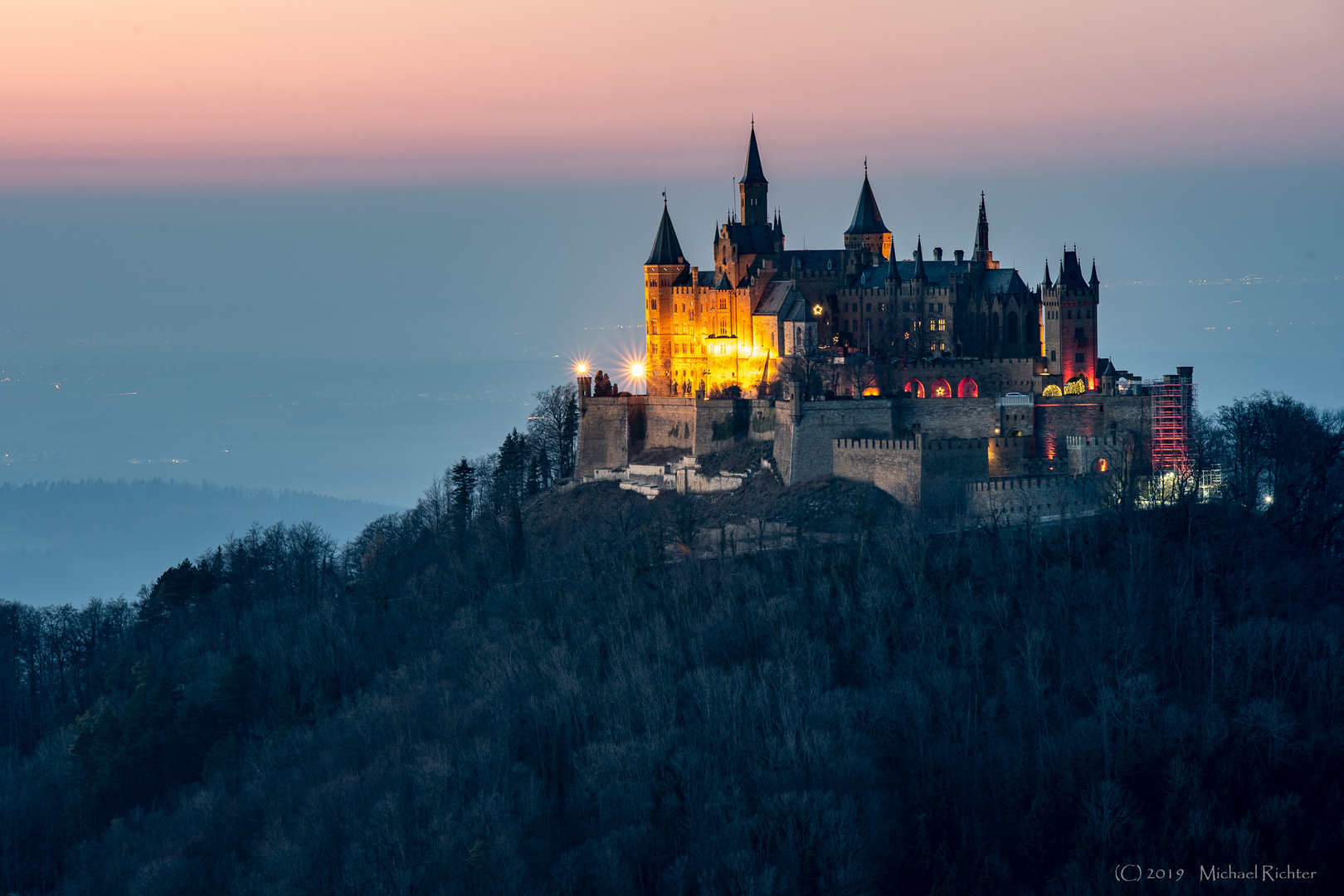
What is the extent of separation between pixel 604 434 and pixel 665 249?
13.2 m

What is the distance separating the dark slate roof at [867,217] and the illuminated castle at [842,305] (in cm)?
6

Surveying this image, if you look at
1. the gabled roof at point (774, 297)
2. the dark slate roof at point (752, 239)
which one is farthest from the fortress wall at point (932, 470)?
the dark slate roof at point (752, 239)

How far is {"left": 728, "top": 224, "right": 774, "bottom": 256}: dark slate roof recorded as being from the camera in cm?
8406

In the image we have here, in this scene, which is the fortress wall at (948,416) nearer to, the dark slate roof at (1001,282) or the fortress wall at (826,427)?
the fortress wall at (826,427)

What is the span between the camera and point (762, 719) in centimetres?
4591

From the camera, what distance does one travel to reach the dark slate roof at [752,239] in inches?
3310

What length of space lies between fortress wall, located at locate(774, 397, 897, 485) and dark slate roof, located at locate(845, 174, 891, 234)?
1996 centimetres

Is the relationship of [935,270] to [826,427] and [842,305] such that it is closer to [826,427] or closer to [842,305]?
[842,305]

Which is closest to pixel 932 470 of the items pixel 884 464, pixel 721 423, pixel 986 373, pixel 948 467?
pixel 948 467

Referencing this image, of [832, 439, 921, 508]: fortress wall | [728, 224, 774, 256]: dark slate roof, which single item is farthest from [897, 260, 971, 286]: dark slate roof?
[832, 439, 921, 508]: fortress wall

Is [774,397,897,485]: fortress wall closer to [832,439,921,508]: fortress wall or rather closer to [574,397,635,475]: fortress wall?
[832,439,921,508]: fortress wall

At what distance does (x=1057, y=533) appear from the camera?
55250mm

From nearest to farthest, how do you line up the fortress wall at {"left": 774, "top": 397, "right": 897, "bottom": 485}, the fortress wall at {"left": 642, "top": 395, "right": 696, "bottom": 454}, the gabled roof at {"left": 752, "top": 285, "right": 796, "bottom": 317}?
the fortress wall at {"left": 774, "top": 397, "right": 897, "bottom": 485} → the fortress wall at {"left": 642, "top": 395, "right": 696, "bottom": 454} → the gabled roof at {"left": 752, "top": 285, "right": 796, "bottom": 317}

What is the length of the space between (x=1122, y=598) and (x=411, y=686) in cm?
→ 2506
